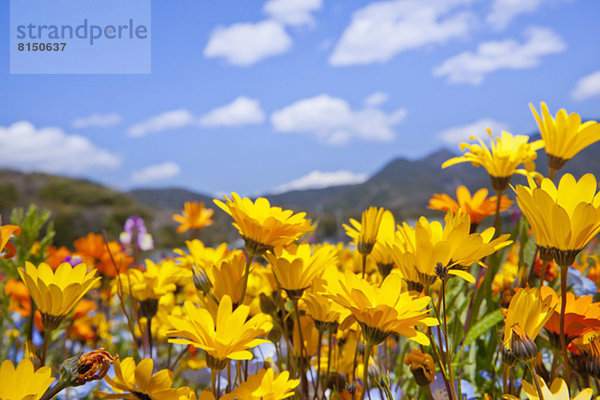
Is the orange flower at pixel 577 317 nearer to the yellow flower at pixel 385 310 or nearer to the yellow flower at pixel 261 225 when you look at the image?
the yellow flower at pixel 385 310

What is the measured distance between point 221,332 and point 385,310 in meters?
0.19

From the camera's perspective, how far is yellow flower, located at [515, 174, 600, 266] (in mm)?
495

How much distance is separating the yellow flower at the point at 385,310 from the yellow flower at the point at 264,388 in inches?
4.3

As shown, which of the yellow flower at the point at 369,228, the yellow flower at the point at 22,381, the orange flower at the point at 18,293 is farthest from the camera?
the orange flower at the point at 18,293

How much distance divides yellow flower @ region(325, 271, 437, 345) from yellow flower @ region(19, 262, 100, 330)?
32 cm

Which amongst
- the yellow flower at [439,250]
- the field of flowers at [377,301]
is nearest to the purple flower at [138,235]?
the field of flowers at [377,301]

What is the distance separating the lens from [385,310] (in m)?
0.48

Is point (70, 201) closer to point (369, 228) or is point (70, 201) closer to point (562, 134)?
point (369, 228)

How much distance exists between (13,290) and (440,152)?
12073 cm

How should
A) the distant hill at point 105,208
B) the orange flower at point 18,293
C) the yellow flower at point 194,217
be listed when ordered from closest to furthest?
the orange flower at point 18,293 → the yellow flower at point 194,217 → the distant hill at point 105,208

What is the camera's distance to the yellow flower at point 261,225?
0.60 meters

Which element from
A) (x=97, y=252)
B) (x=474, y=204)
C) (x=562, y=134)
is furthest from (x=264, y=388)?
(x=97, y=252)

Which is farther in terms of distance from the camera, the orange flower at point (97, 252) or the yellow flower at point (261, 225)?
the orange flower at point (97, 252)

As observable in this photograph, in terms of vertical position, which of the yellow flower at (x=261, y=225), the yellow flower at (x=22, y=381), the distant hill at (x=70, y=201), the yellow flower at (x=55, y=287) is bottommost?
the yellow flower at (x=22, y=381)
